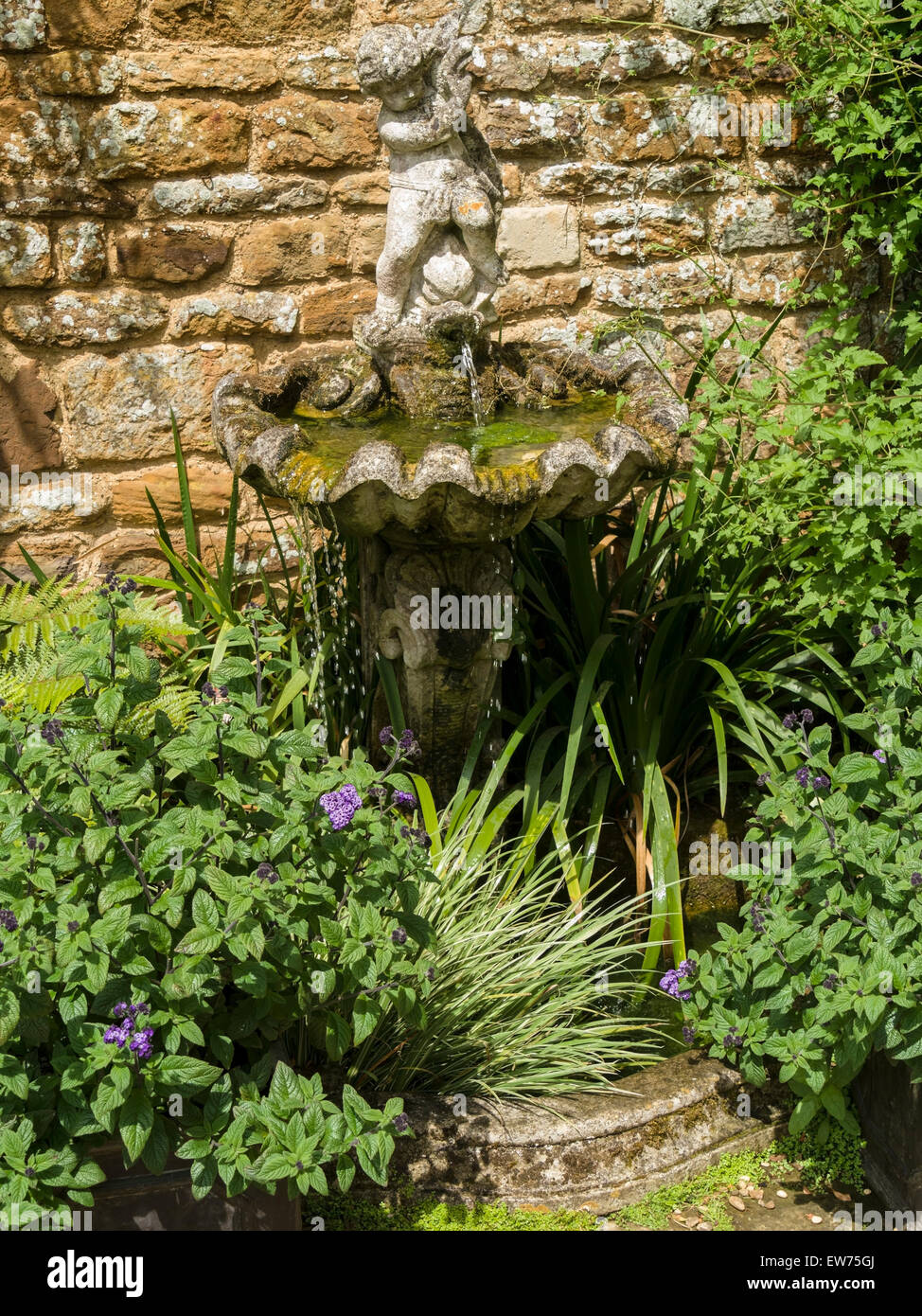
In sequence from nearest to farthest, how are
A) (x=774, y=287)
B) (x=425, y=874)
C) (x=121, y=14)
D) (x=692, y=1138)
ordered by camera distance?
1. (x=425, y=874)
2. (x=692, y=1138)
3. (x=121, y=14)
4. (x=774, y=287)

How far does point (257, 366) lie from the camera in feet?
14.6

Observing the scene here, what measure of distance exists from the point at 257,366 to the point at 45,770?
2469 millimetres

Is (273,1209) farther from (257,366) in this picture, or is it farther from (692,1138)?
(257,366)

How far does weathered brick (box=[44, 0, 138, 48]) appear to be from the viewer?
4.02 meters

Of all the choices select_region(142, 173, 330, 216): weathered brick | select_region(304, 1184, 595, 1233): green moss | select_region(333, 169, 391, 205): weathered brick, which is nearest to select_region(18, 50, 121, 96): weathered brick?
select_region(142, 173, 330, 216): weathered brick

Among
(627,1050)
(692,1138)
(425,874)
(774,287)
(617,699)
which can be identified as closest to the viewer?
(425,874)

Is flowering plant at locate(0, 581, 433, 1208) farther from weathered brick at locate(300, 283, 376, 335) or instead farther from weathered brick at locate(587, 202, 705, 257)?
weathered brick at locate(587, 202, 705, 257)

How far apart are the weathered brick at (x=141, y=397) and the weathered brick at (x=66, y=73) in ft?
2.62

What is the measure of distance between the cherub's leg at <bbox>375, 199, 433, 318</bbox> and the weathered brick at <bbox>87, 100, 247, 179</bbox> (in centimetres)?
106

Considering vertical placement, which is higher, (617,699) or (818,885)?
(617,699)

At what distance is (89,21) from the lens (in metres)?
4.04

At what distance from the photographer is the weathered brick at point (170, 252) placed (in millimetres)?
4242

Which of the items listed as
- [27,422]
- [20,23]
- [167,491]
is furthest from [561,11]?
[27,422]

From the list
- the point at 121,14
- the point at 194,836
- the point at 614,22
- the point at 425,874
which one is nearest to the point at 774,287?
the point at 614,22
